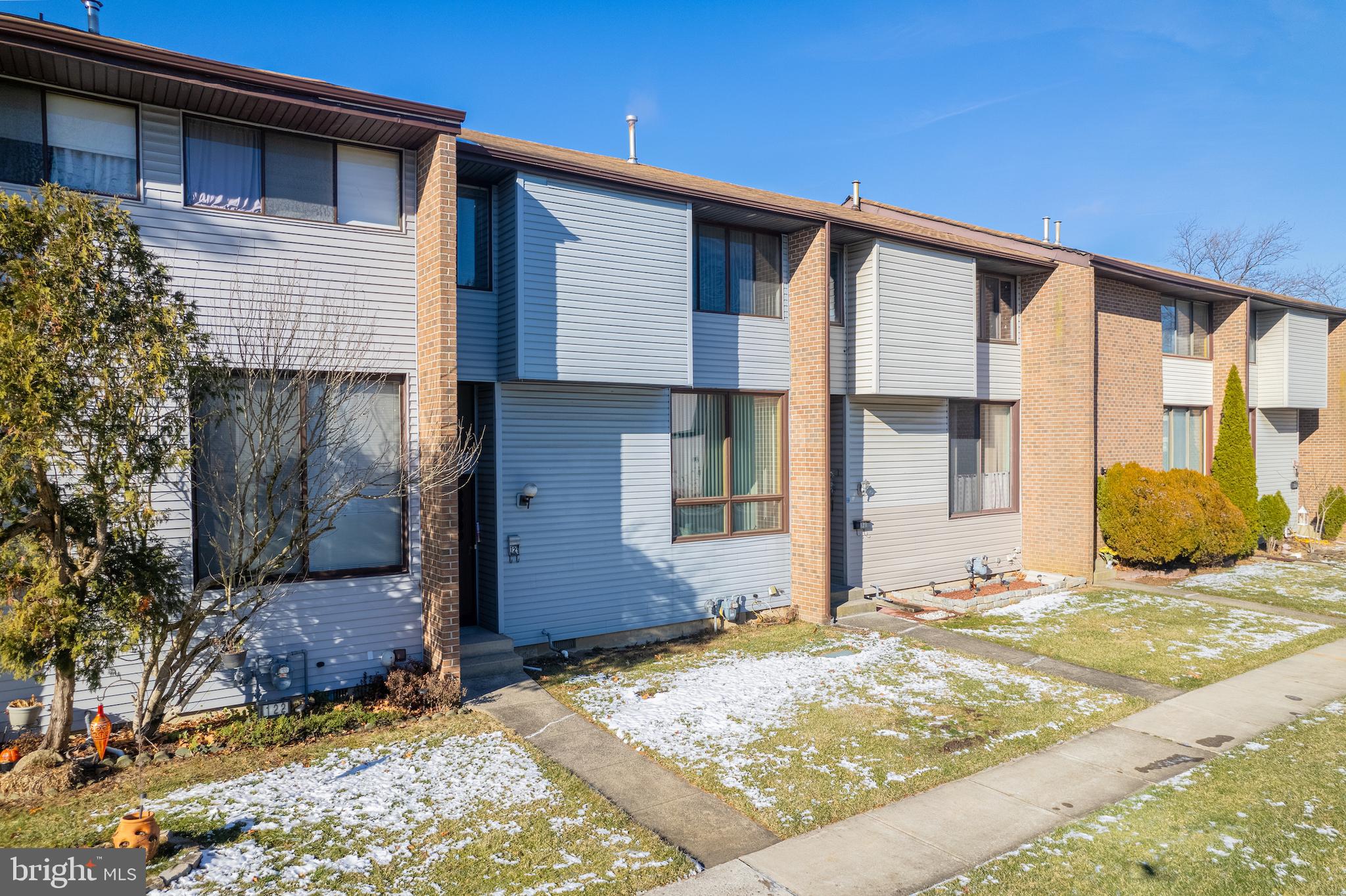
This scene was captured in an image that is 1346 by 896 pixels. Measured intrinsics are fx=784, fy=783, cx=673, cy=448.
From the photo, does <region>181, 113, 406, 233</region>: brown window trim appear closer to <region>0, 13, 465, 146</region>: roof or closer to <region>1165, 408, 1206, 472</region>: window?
<region>0, 13, 465, 146</region>: roof

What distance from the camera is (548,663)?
9766mm

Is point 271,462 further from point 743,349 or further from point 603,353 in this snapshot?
point 743,349

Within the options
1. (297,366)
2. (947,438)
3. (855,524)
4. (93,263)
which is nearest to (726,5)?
(947,438)

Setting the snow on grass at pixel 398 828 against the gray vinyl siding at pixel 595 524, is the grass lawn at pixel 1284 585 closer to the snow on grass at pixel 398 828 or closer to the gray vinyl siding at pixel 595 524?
the gray vinyl siding at pixel 595 524

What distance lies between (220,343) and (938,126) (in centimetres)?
2061

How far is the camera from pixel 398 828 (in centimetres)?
549

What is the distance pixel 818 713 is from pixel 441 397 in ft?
16.6

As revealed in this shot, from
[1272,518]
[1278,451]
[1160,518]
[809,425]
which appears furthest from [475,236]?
[1278,451]

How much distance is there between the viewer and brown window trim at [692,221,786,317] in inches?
453

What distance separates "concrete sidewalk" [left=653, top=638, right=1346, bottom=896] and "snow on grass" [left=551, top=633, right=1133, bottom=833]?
0.94 ft

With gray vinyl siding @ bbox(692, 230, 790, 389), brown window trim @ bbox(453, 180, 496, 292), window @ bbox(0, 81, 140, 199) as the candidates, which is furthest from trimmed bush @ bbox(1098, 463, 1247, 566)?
window @ bbox(0, 81, 140, 199)

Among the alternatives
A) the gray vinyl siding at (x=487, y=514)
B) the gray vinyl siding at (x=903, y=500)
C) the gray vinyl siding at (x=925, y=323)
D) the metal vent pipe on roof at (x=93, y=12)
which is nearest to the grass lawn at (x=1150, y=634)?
the gray vinyl siding at (x=903, y=500)

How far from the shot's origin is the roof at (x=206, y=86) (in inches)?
254

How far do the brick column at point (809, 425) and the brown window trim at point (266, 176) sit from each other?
6.03 metres
